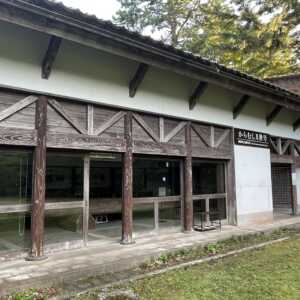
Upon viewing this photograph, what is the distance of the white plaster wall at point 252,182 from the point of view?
8711 mm

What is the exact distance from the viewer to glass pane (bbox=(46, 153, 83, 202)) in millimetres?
5514

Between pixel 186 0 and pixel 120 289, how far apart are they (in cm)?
1866

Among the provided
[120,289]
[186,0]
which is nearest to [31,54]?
[120,289]

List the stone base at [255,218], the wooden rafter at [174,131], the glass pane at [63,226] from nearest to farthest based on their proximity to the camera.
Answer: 1. the glass pane at [63,226]
2. the wooden rafter at [174,131]
3. the stone base at [255,218]

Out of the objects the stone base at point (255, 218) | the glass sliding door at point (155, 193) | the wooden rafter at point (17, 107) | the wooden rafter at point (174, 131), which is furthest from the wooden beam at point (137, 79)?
the stone base at point (255, 218)

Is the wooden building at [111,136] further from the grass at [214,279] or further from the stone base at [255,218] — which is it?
the grass at [214,279]

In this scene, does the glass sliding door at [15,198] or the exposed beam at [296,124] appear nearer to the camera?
the glass sliding door at [15,198]

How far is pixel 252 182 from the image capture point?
9133 millimetres

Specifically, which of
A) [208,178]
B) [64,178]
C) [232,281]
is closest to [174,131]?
[208,178]

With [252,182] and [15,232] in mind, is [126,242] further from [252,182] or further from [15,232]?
[252,182]

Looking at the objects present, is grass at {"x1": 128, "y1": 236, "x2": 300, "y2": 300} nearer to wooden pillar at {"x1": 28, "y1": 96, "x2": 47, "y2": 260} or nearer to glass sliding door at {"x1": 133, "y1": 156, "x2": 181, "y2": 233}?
wooden pillar at {"x1": 28, "y1": 96, "x2": 47, "y2": 260}

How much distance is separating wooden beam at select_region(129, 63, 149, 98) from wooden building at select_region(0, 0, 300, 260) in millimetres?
21

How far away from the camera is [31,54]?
5.06 metres

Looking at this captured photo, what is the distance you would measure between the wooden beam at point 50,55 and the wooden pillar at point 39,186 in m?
0.41
